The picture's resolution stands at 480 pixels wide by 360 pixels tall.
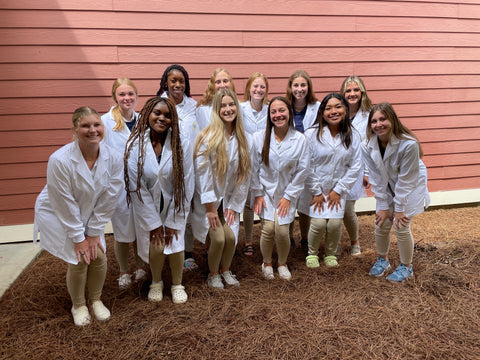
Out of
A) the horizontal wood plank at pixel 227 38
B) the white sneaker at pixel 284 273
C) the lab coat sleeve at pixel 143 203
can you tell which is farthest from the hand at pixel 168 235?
the horizontal wood plank at pixel 227 38

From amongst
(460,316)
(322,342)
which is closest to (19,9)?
(322,342)

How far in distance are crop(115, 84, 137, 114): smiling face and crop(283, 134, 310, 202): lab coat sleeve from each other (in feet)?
5.03

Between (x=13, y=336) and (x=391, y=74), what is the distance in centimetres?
527

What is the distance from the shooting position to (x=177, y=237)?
112 inches

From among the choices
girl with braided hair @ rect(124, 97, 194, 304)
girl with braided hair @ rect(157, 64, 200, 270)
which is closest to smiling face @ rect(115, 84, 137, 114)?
girl with braided hair @ rect(157, 64, 200, 270)

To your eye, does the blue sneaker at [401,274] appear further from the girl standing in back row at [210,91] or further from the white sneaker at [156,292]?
the girl standing in back row at [210,91]

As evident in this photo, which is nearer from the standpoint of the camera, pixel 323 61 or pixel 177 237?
pixel 177 237

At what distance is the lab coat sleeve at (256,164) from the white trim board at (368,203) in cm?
239

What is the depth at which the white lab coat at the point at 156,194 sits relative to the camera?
108 inches

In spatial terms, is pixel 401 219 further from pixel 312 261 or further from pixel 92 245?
pixel 92 245

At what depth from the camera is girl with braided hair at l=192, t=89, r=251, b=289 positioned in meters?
3.00

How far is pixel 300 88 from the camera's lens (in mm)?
3623

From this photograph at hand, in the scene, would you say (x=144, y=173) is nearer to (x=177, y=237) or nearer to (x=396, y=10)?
(x=177, y=237)

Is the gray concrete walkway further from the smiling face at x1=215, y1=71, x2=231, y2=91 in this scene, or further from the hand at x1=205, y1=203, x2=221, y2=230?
the smiling face at x1=215, y1=71, x2=231, y2=91
